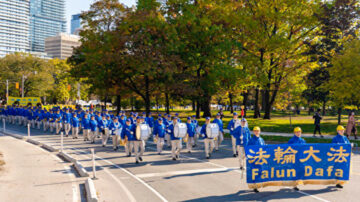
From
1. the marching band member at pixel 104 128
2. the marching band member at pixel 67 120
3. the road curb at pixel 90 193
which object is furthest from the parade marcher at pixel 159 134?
the marching band member at pixel 67 120

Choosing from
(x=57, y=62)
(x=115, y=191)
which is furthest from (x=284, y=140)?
(x=57, y=62)

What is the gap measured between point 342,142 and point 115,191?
7241mm

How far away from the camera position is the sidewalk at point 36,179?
940 cm

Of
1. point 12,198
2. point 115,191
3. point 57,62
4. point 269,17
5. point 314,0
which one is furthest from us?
point 57,62

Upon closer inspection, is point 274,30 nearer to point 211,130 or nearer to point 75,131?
point 75,131

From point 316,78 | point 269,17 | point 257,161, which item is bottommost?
point 257,161

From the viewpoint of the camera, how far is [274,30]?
35.8 metres

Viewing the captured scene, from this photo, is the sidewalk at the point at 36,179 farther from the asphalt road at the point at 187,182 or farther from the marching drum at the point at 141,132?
the marching drum at the point at 141,132

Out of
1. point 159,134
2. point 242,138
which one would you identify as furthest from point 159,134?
point 242,138

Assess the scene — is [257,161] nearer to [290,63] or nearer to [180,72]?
[180,72]

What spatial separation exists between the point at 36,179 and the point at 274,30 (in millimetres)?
30549

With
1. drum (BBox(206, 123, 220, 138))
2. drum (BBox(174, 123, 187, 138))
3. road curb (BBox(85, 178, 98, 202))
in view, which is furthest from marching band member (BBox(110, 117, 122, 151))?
road curb (BBox(85, 178, 98, 202))

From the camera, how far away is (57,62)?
88188 mm

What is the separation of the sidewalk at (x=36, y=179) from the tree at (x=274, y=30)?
77.5ft
